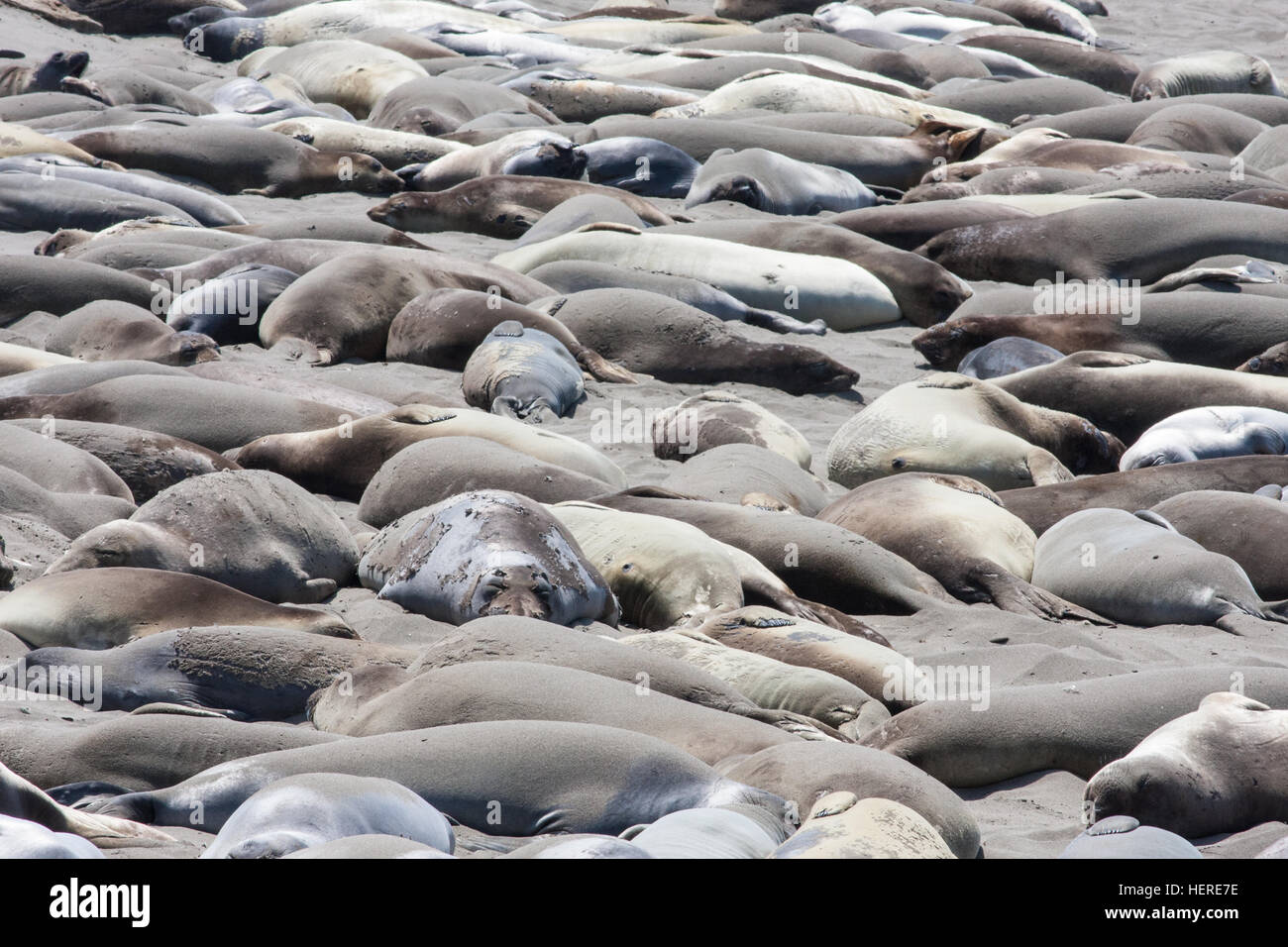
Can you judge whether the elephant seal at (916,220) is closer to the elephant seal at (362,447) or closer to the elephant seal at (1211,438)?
the elephant seal at (1211,438)

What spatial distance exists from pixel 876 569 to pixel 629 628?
84cm

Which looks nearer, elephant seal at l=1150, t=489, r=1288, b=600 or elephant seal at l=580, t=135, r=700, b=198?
elephant seal at l=1150, t=489, r=1288, b=600

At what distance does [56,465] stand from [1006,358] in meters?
4.33

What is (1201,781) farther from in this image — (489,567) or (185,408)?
(185,408)

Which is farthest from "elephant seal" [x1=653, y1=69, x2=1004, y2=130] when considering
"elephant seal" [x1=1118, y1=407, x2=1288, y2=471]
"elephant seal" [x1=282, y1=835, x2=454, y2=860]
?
"elephant seal" [x1=282, y1=835, x2=454, y2=860]

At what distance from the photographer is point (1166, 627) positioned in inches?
189

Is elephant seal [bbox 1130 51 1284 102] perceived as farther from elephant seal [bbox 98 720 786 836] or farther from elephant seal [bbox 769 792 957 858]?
elephant seal [bbox 769 792 957 858]

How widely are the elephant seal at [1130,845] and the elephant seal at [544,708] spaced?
785 millimetres

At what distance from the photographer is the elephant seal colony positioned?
3002 millimetres

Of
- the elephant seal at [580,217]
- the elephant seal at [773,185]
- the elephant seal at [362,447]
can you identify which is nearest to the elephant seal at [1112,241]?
the elephant seal at [773,185]

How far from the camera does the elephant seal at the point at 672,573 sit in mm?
4605

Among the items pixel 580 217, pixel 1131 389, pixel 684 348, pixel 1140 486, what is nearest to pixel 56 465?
pixel 684 348

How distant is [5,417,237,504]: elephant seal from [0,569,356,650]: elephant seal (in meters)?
1.17
